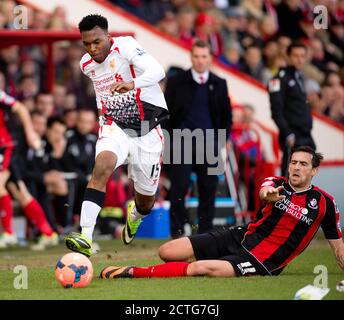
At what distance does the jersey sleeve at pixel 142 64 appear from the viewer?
10.3 meters

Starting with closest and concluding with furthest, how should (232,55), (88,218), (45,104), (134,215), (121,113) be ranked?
(88,218), (121,113), (134,215), (45,104), (232,55)

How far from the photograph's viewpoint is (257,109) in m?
19.4

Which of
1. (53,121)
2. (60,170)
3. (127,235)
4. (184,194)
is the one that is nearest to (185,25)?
(53,121)

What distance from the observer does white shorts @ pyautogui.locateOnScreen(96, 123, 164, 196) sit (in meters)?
10.7

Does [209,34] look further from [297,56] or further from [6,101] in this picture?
[6,101]

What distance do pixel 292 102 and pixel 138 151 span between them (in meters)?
3.99

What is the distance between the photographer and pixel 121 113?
11070mm

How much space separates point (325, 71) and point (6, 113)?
31.1 feet

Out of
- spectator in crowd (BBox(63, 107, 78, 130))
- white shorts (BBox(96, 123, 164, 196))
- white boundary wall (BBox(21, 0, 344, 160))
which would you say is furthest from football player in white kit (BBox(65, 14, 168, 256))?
white boundary wall (BBox(21, 0, 344, 160))

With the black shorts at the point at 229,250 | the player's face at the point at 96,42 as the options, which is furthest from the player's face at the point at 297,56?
the black shorts at the point at 229,250

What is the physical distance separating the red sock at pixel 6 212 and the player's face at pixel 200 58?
9.86 feet

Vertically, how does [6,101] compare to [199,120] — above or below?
above

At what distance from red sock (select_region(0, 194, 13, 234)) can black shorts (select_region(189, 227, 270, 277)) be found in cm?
463

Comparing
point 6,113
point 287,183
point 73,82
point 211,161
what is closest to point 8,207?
point 6,113
